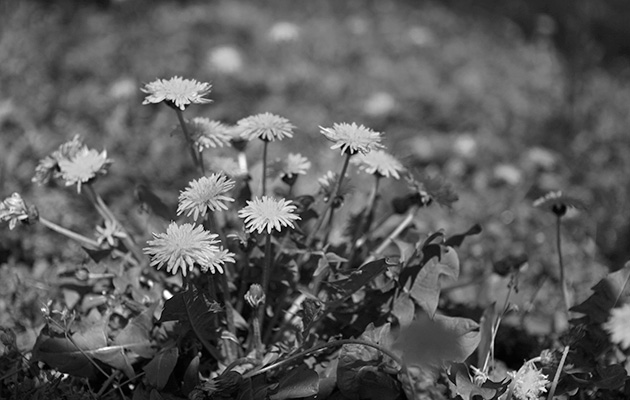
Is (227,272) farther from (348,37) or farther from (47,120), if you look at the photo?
(348,37)

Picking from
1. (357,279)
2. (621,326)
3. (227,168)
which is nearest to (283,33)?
(227,168)

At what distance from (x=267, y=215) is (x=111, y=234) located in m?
0.55

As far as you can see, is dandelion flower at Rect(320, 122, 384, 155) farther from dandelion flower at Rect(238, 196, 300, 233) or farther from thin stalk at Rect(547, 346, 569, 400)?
thin stalk at Rect(547, 346, 569, 400)

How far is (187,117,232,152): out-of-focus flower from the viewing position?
65.0 inches

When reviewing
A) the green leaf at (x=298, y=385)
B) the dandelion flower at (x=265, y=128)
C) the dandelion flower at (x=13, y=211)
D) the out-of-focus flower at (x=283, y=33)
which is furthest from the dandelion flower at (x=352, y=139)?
the out-of-focus flower at (x=283, y=33)

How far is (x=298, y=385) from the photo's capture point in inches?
58.7

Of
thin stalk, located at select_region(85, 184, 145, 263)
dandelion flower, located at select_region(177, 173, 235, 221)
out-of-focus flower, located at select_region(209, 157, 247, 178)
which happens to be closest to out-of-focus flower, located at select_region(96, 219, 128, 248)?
thin stalk, located at select_region(85, 184, 145, 263)

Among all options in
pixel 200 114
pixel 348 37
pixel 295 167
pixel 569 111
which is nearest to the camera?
pixel 295 167

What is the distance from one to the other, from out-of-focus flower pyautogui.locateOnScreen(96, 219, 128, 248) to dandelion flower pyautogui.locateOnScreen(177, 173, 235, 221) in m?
0.41

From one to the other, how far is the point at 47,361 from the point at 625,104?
141 inches

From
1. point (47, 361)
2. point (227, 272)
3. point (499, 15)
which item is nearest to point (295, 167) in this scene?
point (227, 272)

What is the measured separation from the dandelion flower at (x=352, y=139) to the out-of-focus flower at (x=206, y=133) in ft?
0.92

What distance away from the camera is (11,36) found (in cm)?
333

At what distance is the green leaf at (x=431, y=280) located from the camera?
66.6 inches
